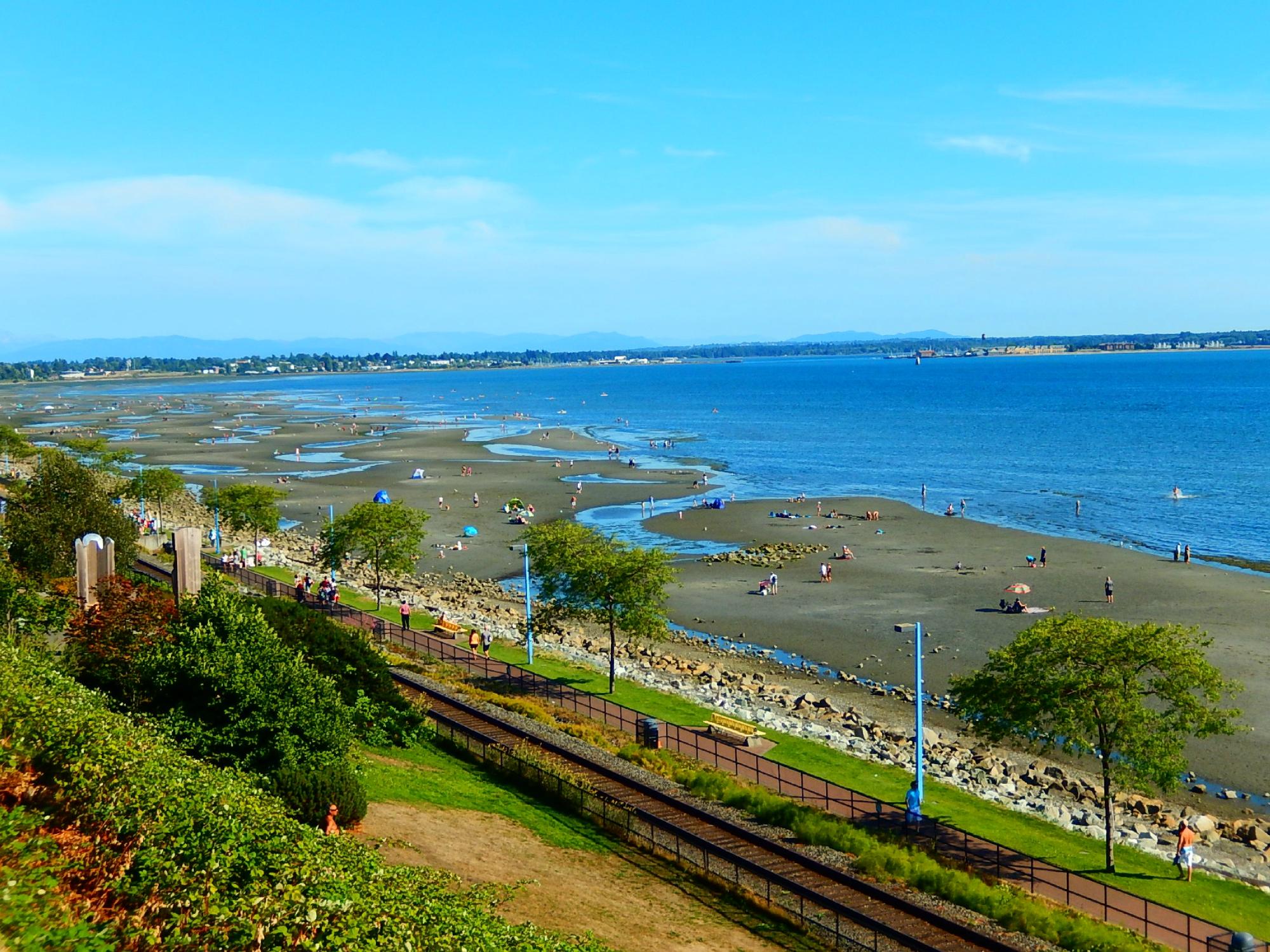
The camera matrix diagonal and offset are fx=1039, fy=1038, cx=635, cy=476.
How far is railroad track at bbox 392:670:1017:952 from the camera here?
18750 millimetres

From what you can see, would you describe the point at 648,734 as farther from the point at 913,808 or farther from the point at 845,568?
the point at 845,568

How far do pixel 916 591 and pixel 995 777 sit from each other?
24.3 m

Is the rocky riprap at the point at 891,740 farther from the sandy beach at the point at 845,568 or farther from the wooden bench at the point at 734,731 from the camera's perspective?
the sandy beach at the point at 845,568

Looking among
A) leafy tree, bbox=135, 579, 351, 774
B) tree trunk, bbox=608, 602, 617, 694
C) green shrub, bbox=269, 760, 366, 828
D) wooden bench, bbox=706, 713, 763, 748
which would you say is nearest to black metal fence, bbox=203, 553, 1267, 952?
wooden bench, bbox=706, 713, 763, 748

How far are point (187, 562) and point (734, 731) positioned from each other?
16.6 meters

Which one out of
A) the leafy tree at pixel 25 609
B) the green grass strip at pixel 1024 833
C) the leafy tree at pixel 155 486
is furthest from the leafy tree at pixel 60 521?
the leafy tree at pixel 155 486

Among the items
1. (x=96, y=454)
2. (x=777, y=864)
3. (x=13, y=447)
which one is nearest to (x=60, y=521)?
(x=777, y=864)

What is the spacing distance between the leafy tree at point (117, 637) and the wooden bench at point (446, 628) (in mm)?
17244

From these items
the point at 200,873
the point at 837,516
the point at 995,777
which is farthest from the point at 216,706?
the point at 837,516

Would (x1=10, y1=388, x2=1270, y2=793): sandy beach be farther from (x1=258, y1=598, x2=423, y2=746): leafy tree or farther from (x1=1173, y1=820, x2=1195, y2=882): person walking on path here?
(x1=258, y1=598, x2=423, y2=746): leafy tree

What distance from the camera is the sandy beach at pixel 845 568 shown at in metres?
44.5

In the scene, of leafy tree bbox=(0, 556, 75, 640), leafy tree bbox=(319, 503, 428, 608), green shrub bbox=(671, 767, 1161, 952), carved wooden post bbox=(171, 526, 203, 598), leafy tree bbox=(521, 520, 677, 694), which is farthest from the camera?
leafy tree bbox=(319, 503, 428, 608)

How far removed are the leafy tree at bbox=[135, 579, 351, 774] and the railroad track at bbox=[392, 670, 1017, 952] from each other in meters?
6.39

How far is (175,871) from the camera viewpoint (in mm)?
12797
